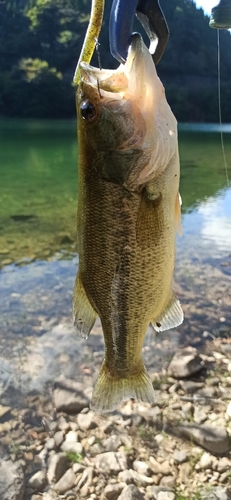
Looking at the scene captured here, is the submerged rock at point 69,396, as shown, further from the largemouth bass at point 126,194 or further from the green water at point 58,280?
the largemouth bass at point 126,194

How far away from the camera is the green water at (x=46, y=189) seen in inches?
471

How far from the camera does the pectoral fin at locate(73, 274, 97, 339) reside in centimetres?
230

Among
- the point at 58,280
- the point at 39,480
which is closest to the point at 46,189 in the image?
the point at 58,280

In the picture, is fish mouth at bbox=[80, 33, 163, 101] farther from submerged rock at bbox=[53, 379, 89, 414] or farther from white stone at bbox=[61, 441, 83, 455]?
submerged rock at bbox=[53, 379, 89, 414]

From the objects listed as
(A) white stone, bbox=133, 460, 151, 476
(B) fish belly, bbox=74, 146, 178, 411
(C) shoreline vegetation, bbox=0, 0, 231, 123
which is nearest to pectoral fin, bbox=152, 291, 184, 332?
(B) fish belly, bbox=74, 146, 178, 411

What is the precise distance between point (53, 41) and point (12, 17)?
1054 centimetres

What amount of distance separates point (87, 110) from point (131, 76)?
22 cm

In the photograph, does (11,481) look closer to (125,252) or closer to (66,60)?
(125,252)

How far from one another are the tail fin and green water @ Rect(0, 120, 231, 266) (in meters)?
8.06

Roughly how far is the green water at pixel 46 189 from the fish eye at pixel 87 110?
8631 mm

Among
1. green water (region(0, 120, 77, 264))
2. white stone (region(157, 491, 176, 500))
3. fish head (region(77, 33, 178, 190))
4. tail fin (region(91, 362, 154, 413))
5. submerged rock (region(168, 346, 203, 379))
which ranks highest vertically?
fish head (region(77, 33, 178, 190))

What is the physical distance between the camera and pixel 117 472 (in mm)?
4402

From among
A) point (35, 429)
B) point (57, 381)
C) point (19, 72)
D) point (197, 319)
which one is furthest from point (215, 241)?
point (19, 72)

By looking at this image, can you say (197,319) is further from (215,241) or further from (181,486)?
(215,241)
